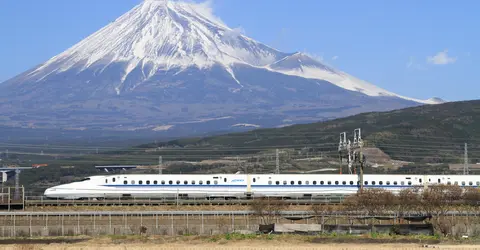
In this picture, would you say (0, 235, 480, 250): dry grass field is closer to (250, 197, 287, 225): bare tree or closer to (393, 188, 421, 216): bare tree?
(250, 197, 287, 225): bare tree

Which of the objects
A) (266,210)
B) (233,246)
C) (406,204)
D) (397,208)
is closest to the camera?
(233,246)

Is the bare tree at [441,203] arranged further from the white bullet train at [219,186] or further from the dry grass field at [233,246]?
the dry grass field at [233,246]

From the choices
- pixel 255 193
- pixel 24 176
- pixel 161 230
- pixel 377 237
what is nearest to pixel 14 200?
pixel 161 230

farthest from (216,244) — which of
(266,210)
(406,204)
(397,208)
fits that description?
(406,204)

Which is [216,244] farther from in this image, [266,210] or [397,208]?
[397,208]

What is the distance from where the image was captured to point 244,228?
78438 mm

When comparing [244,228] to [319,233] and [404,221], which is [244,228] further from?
[404,221]

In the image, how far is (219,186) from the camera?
94.6 meters

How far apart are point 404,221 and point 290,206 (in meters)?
12.1

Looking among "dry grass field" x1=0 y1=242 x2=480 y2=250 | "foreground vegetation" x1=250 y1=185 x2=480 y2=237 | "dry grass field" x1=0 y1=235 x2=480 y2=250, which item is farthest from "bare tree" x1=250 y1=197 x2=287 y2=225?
"dry grass field" x1=0 y1=242 x2=480 y2=250

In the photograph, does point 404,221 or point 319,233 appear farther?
point 404,221

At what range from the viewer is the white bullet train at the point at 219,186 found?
93500 mm

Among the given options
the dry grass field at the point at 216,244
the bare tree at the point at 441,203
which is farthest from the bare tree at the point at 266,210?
the bare tree at the point at 441,203

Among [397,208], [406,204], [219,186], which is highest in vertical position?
[219,186]
